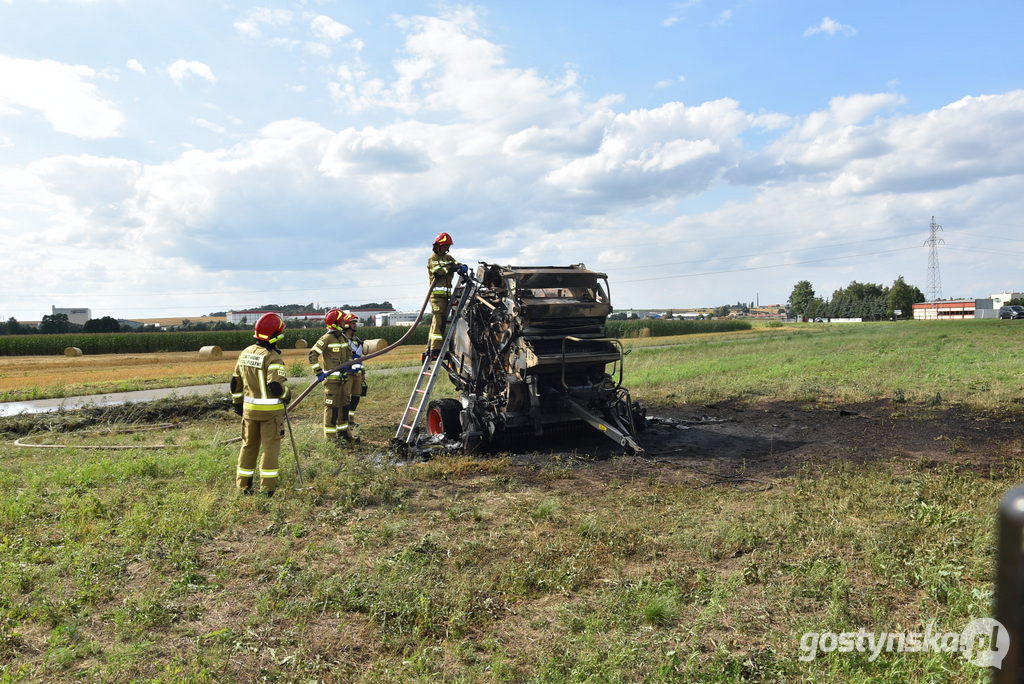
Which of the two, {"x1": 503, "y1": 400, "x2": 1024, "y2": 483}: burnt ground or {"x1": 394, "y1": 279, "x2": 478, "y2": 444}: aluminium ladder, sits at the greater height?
{"x1": 394, "y1": 279, "x2": 478, "y2": 444}: aluminium ladder

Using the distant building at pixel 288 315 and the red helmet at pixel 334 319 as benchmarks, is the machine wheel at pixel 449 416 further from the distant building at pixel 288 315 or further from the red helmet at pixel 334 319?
the distant building at pixel 288 315

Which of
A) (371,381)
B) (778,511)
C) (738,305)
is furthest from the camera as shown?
(738,305)

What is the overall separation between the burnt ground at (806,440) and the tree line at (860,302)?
301ft

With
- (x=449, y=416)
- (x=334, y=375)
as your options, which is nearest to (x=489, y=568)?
(x=449, y=416)

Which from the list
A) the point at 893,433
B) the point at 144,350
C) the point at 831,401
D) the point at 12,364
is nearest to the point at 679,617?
the point at 893,433

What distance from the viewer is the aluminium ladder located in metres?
10.9

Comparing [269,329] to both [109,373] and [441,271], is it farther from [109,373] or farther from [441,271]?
[109,373]

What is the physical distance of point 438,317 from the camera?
11.6 metres

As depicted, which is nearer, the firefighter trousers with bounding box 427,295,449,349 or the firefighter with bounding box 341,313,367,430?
the firefighter trousers with bounding box 427,295,449,349

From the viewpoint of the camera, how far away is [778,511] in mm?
6719

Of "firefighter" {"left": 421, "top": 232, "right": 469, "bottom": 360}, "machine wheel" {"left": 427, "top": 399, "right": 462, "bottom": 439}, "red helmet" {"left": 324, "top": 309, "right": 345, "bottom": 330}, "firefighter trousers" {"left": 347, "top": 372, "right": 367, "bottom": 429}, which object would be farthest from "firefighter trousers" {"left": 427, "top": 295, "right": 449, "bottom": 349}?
"red helmet" {"left": 324, "top": 309, "right": 345, "bottom": 330}

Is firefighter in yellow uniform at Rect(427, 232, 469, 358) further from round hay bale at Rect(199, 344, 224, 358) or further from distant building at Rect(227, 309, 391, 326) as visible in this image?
distant building at Rect(227, 309, 391, 326)

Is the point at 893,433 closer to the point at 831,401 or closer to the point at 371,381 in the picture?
the point at 831,401

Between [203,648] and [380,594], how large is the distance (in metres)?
1.30
